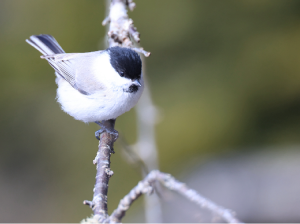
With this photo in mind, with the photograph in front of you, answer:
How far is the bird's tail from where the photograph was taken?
2.15 m

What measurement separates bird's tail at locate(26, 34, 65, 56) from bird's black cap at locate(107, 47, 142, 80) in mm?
738

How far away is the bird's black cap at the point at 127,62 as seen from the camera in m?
1.66

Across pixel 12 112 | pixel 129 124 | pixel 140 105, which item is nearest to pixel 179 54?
pixel 140 105

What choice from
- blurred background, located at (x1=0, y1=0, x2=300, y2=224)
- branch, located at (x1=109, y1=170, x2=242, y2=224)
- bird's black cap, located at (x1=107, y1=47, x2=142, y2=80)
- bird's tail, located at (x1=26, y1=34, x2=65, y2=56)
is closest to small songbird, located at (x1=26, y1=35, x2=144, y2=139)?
bird's black cap, located at (x1=107, y1=47, x2=142, y2=80)

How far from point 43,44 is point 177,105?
1.28m

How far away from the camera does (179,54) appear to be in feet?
8.31

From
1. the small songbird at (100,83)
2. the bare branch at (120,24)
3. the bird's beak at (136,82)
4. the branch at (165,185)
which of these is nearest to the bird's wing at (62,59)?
the small songbird at (100,83)

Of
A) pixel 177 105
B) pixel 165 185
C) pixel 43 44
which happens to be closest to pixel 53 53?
pixel 43 44

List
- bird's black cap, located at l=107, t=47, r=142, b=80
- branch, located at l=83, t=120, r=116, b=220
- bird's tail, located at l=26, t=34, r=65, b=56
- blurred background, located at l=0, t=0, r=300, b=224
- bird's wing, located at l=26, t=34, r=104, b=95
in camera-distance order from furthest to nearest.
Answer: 1. blurred background, located at l=0, t=0, r=300, b=224
2. bird's tail, located at l=26, t=34, r=65, b=56
3. bird's wing, located at l=26, t=34, r=104, b=95
4. bird's black cap, located at l=107, t=47, r=142, b=80
5. branch, located at l=83, t=120, r=116, b=220

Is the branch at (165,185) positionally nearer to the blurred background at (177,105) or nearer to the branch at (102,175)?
the branch at (102,175)

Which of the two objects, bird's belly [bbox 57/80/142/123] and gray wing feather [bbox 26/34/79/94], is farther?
gray wing feather [bbox 26/34/79/94]

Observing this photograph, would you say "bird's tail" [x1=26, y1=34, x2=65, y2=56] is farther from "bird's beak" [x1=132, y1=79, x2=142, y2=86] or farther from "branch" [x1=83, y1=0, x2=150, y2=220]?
"bird's beak" [x1=132, y1=79, x2=142, y2=86]

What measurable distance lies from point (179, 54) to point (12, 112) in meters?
1.73

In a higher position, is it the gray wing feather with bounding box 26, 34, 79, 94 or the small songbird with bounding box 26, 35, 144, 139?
the gray wing feather with bounding box 26, 34, 79, 94
